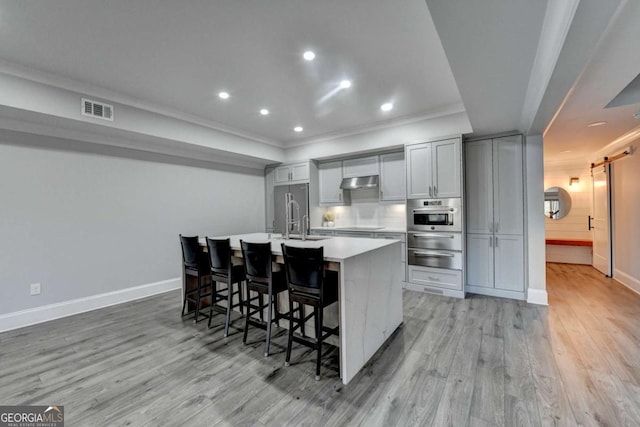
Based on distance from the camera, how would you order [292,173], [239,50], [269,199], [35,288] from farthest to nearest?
[269,199] < [292,173] < [35,288] < [239,50]

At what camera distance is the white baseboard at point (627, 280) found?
13.5ft

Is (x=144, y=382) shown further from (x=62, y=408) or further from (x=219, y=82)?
(x=219, y=82)

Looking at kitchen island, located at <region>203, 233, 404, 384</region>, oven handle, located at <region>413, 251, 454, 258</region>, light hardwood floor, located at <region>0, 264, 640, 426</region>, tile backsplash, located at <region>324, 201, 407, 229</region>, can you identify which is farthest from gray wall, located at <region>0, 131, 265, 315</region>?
oven handle, located at <region>413, 251, 454, 258</region>

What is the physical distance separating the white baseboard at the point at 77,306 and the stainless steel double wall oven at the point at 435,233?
4247 millimetres

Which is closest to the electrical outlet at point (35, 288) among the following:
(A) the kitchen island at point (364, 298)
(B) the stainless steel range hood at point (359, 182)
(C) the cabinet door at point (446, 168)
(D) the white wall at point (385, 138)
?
(A) the kitchen island at point (364, 298)

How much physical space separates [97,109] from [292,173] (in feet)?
11.2

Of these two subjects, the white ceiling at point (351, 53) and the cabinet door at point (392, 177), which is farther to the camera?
the cabinet door at point (392, 177)

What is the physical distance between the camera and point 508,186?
3.97 metres

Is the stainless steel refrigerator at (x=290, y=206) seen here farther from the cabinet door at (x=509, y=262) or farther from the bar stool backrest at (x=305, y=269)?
the cabinet door at (x=509, y=262)

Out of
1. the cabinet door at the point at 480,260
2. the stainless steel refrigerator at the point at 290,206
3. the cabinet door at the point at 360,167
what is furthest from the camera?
the stainless steel refrigerator at the point at 290,206

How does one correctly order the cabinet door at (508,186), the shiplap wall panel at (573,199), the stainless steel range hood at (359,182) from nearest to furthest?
the cabinet door at (508,186) < the stainless steel range hood at (359,182) < the shiplap wall panel at (573,199)

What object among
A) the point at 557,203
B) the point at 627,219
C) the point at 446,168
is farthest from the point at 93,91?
the point at 557,203

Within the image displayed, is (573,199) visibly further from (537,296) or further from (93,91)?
(93,91)

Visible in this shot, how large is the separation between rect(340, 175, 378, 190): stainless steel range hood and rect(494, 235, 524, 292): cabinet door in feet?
7.06
